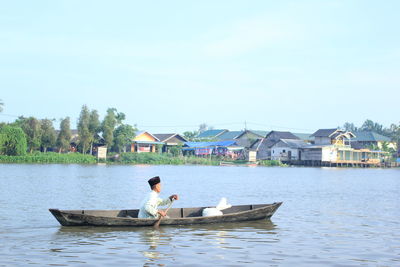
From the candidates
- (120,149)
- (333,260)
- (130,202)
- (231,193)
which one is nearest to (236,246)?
(333,260)

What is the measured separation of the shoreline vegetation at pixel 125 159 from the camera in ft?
174

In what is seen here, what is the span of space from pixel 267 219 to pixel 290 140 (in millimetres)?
58931

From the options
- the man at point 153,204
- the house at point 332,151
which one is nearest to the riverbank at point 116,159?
the house at point 332,151

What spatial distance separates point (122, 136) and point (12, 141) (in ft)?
46.7

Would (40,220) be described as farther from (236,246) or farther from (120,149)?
(120,149)

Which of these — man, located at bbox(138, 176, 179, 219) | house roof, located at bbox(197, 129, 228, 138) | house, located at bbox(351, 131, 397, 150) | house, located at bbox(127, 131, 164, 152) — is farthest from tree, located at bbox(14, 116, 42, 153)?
house, located at bbox(351, 131, 397, 150)

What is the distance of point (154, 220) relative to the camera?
41.6ft

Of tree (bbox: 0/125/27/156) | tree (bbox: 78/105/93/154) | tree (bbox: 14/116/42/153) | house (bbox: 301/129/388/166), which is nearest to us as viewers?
tree (bbox: 0/125/27/156)

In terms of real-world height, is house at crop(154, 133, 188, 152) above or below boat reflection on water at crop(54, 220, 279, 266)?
above

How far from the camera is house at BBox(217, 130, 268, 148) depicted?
3105 inches

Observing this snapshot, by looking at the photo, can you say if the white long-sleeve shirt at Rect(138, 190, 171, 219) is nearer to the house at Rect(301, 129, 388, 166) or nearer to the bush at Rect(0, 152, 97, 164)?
the bush at Rect(0, 152, 97, 164)

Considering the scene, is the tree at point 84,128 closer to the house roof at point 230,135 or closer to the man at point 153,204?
the house roof at point 230,135

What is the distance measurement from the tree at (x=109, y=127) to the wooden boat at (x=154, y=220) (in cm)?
4726

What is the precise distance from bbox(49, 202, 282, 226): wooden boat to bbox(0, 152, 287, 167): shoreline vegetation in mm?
41558
